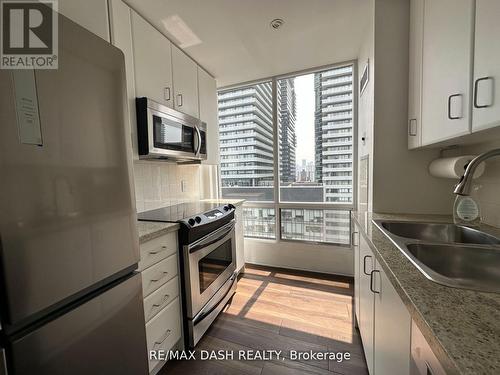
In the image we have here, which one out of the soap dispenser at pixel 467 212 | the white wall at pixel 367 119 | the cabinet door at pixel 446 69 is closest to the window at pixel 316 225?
the white wall at pixel 367 119

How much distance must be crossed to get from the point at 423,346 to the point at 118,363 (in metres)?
1.06

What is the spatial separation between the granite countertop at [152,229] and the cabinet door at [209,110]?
1.15 m

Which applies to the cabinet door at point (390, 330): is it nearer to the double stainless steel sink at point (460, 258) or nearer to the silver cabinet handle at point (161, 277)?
the double stainless steel sink at point (460, 258)

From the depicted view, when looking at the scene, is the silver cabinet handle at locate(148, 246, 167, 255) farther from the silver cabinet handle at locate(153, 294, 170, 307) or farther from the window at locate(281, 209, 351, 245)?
the window at locate(281, 209, 351, 245)

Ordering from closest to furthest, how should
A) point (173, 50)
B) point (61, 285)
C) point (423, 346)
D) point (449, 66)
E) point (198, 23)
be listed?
point (423, 346) → point (61, 285) → point (449, 66) → point (198, 23) → point (173, 50)

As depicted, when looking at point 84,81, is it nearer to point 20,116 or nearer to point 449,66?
point 20,116

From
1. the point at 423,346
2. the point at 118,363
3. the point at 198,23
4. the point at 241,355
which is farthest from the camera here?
the point at 198,23

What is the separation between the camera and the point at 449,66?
1032mm

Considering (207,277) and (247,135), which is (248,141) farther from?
(207,277)

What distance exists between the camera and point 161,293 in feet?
4.39

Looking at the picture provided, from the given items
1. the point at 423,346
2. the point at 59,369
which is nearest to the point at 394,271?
the point at 423,346

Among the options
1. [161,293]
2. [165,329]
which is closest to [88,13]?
[161,293]

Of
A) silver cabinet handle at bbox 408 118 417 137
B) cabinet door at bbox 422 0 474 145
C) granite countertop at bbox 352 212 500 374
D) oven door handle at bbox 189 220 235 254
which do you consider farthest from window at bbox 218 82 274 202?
granite countertop at bbox 352 212 500 374

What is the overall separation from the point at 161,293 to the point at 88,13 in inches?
56.1
